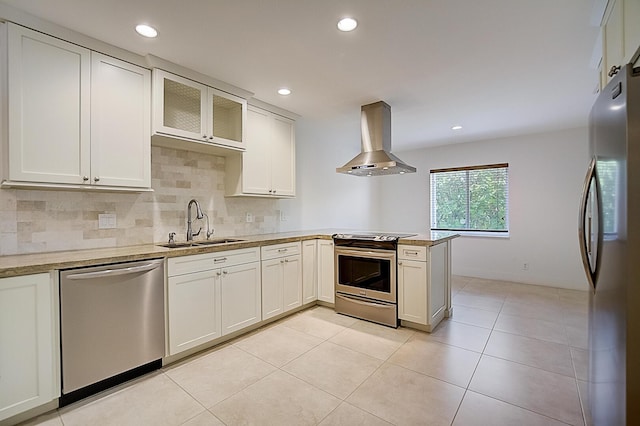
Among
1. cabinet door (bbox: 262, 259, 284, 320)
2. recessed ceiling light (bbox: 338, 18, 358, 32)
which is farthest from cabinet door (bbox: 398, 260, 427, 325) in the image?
recessed ceiling light (bbox: 338, 18, 358, 32)

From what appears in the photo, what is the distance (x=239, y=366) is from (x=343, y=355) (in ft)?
2.78

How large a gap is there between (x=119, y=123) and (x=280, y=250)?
183 centimetres

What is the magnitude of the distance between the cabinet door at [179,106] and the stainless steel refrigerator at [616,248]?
9.10 ft

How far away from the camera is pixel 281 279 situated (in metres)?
3.21

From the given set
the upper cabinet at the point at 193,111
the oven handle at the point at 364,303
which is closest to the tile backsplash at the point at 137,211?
the upper cabinet at the point at 193,111

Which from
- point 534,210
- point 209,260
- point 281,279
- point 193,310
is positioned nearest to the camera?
point 193,310

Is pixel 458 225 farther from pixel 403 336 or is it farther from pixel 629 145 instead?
pixel 629 145

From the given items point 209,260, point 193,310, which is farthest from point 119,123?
point 193,310

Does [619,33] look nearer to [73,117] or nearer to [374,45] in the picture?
[374,45]

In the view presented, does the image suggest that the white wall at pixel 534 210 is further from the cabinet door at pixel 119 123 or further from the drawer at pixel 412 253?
the cabinet door at pixel 119 123

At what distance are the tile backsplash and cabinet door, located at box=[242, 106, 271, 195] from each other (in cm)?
33

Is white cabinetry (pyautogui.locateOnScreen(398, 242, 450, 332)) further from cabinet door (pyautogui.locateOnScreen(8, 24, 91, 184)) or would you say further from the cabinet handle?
cabinet door (pyautogui.locateOnScreen(8, 24, 91, 184))

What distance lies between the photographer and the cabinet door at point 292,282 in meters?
3.25

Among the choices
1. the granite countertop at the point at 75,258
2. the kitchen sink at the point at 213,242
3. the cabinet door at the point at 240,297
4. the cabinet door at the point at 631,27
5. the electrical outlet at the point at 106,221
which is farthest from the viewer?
the kitchen sink at the point at 213,242
